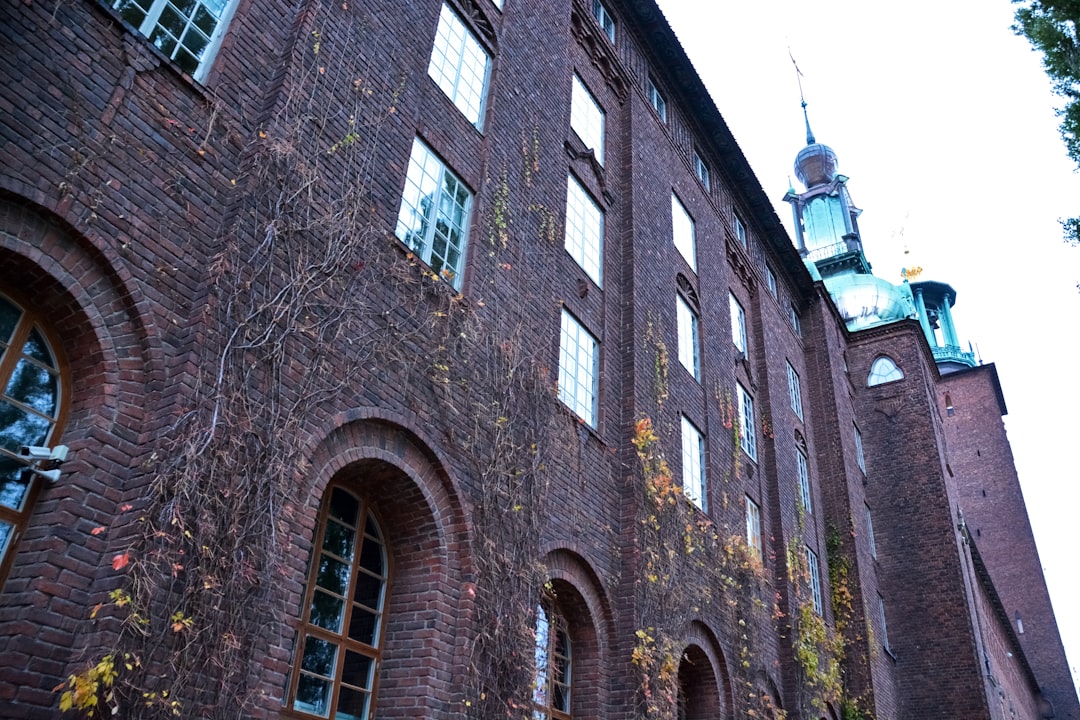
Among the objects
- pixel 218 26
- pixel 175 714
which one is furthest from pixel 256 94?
pixel 175 714

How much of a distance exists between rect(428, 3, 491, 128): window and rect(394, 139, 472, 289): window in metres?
1.21

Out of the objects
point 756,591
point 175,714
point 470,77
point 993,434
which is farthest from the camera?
point 993,434

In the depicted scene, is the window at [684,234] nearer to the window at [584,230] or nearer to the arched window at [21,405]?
the window at [584,230]

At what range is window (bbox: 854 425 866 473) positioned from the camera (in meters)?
26.5

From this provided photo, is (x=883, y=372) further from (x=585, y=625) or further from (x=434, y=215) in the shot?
(x=434, y=215)

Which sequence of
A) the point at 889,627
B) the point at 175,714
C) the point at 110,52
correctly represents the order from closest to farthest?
the point at 175,714
the point at 110,52
the point at 889,627

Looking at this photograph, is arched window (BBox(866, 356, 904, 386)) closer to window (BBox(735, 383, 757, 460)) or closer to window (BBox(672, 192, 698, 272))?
window (BBox(735, 383, 757, 460))

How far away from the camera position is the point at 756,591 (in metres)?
15.9

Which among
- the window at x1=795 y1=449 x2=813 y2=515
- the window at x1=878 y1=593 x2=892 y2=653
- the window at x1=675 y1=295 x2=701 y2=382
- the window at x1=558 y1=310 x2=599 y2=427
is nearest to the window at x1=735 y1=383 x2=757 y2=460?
the window at x1=675 y1=295 x2=701 y2=382

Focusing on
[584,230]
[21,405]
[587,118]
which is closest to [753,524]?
[584,230]

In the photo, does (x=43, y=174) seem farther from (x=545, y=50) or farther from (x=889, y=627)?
(x=889, y=627)

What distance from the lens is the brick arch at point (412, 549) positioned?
25.5 feet

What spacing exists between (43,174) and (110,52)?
4.18 ft

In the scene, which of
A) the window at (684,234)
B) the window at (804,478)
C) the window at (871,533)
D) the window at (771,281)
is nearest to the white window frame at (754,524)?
the window at (804,478)
